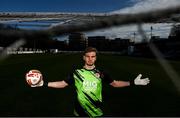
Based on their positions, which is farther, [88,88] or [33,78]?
[88,88]

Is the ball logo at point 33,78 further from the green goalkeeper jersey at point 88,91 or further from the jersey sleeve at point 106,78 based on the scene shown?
the jersey sleeve at point 106,78

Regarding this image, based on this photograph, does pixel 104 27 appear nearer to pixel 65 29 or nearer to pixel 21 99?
pixel 65 29

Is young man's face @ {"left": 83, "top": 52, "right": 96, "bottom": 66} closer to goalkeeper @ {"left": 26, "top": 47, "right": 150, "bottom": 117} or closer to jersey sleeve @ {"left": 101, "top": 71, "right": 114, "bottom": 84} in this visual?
goalkeeper @ {"left": 26, "top": 47, "right": 150, "bottom": 117}

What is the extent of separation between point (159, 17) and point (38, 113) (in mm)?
8671

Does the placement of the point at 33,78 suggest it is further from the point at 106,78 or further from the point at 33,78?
the point at 106,78

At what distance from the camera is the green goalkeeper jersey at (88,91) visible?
5801mm

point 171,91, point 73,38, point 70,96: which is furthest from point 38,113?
point 73,38

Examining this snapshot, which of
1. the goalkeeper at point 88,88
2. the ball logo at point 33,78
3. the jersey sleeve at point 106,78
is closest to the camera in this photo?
the ball logo at point 33,78

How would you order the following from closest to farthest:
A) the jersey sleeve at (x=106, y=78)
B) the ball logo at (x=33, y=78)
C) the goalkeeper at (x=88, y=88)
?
the ball logo at (x=33, y=78)
the goalkeeper at (x=88, y=88)
the jersey sleeve at (x=106, y=78)

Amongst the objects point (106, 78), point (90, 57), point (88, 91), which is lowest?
point (88, 91)

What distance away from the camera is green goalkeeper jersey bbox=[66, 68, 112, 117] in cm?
580

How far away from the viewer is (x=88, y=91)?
19.0ft

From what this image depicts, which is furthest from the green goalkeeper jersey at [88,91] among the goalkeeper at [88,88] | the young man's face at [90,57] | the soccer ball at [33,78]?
the soccer ball at [33,78]

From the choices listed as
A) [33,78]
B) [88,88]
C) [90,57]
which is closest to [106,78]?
[88,88]
